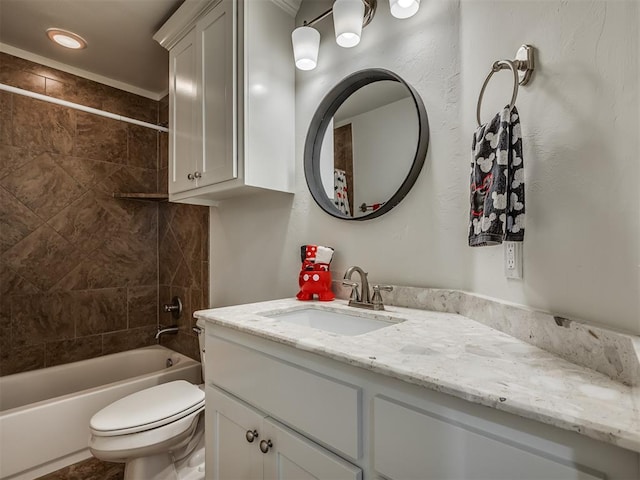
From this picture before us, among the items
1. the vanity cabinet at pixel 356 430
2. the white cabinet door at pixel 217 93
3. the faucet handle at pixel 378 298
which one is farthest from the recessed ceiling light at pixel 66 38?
the faucet handle at pixel 378 298

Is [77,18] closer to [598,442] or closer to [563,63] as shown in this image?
[563,63]

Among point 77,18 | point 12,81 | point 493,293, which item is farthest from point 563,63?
point 12,81

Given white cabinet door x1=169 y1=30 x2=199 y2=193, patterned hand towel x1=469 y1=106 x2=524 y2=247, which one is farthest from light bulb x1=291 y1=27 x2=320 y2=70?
patterned hand towel x1=469 y1=106 x2=524 y2=247

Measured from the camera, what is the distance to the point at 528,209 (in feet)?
2.82

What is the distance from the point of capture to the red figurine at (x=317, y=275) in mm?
1452

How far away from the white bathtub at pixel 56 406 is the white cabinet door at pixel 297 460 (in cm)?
149

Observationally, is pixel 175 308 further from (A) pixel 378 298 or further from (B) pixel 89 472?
(A) pixel 378 298

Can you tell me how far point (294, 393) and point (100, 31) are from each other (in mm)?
2428

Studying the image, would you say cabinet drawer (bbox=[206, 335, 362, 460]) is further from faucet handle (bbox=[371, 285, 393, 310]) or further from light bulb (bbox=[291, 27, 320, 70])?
light bulb (bbox=[291, 27, 320, 70])

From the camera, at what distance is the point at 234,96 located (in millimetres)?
1538

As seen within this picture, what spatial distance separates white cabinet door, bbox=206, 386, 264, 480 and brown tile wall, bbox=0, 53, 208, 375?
1290 millimetres

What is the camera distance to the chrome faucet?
125 centimetres

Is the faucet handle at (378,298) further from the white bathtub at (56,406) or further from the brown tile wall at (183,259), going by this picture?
the white bathtub at (56,406)

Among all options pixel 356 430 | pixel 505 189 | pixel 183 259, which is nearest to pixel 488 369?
pixel 356 430
